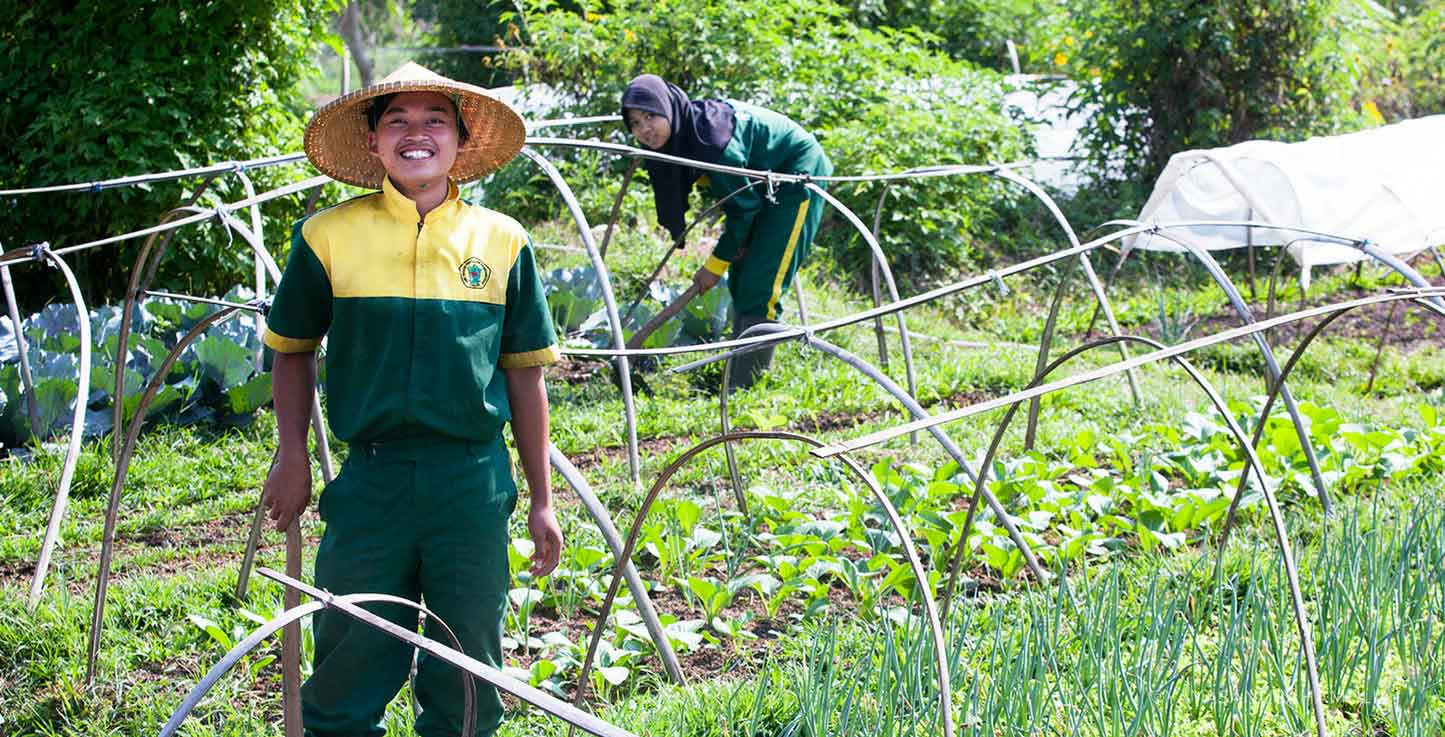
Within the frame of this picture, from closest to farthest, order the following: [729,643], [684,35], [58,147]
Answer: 1. [729,643]
2. [58,147]
3. [684,35]

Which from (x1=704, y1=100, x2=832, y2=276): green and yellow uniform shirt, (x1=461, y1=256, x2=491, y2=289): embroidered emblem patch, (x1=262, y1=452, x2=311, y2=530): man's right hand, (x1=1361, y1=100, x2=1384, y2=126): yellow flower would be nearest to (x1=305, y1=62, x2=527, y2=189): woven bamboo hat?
(x1=461, y1=256, x2=491, y2=289): embroidered emblem patch

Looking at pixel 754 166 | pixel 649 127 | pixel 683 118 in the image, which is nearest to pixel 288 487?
pixel 649 127

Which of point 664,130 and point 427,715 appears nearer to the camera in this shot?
point 427,715

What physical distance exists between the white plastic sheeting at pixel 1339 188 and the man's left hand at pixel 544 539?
176 inches

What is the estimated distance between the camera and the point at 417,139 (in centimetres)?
208

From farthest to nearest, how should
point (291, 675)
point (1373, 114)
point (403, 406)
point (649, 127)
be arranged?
point (1373, 114) → point (649, 127) → point (403, 406) → point (291, 675)

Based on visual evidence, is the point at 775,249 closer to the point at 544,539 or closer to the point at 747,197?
the point at 747,197

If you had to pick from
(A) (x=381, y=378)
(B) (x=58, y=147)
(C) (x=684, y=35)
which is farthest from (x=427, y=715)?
(C) (x=684, y=35)

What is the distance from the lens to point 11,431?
4.14 m

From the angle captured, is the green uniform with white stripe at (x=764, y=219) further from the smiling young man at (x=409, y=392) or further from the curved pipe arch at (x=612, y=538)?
the smiling young man at (x=409, y=392)

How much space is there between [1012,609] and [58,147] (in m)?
4.51

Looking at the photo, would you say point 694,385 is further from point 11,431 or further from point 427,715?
point 427,715

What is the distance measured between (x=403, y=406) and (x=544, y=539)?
330 millimetres

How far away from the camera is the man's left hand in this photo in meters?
2.19
